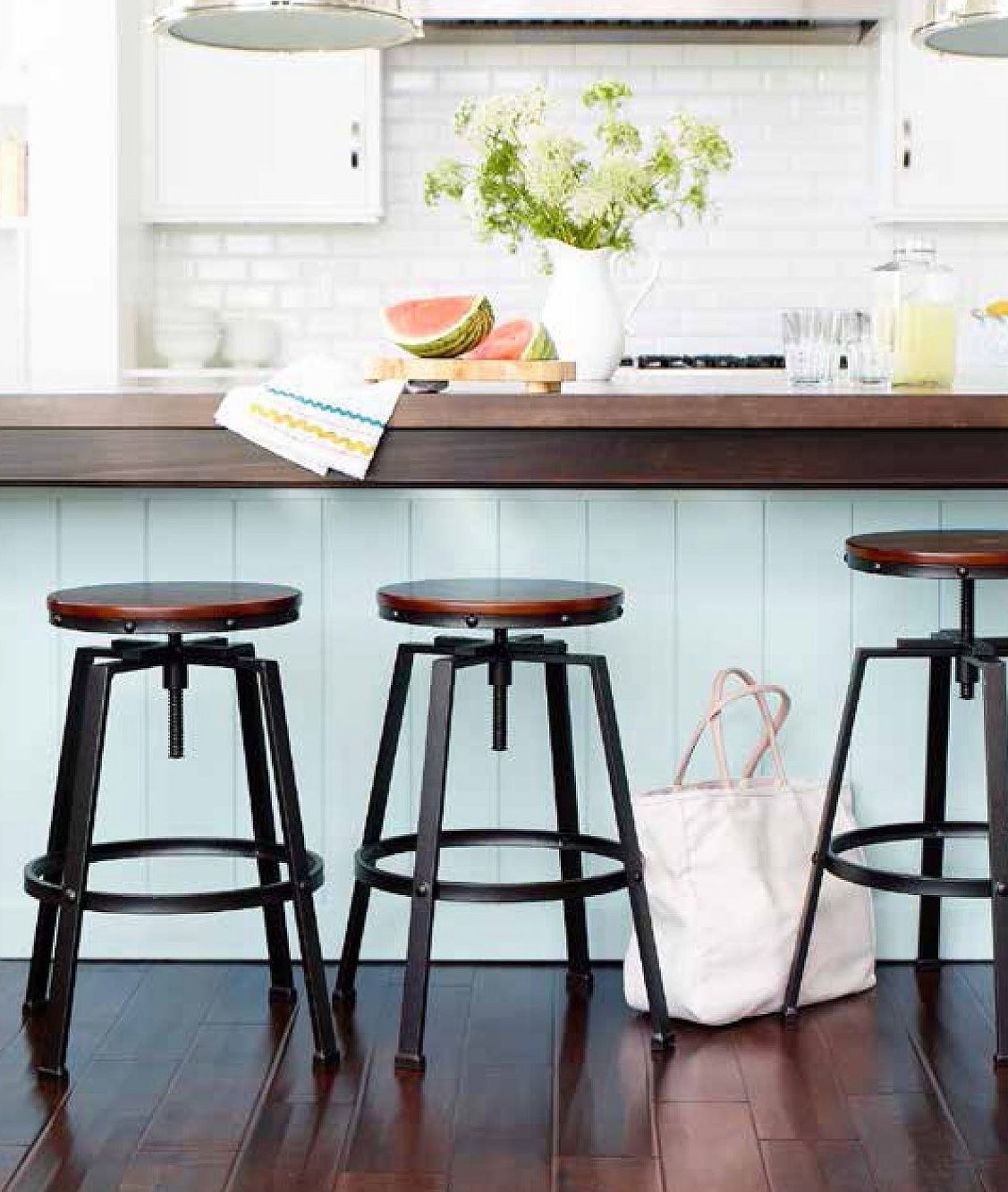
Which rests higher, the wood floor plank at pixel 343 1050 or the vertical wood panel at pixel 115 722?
the vertical wood panel at pixel 115 722

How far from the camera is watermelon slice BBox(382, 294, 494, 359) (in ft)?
10.6

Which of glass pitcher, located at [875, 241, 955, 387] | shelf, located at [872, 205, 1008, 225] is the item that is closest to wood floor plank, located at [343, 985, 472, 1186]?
glass pitcher, located at [875, 241, 955, 387]

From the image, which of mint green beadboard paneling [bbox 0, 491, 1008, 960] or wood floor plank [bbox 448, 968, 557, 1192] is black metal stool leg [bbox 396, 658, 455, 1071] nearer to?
wood floor plank [bbox 448, 968, 557, 1192]

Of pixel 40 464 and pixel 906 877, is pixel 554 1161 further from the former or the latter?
pixel 40 464

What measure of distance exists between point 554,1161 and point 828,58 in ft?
14.0

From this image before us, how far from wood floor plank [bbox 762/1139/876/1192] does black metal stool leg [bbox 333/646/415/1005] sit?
84 centimetres

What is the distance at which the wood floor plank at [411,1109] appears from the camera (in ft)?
8.34

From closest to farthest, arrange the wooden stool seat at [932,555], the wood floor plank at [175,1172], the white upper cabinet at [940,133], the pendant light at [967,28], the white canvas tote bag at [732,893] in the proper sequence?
the wood floor plank at [175,1172] < the wooden stool seat at [932,555] < the white canvas tote bag at [732,893] < the pendant light at [967,28] < the white upper cabinet at [940,133]

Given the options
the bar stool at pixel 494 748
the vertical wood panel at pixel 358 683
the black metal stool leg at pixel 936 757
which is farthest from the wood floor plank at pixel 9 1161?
the black metal stool leg at pixel 936 757

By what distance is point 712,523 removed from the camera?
3383mm

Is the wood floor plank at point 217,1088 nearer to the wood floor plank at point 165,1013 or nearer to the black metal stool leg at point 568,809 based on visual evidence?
the wood floor plank at point 165,1013

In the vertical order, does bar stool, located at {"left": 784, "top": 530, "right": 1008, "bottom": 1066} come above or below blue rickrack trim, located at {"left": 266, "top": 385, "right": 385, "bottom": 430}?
below

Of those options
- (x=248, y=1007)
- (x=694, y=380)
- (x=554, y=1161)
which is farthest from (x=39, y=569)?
(x=694, y=380)

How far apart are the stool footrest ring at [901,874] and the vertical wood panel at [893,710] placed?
9cm
